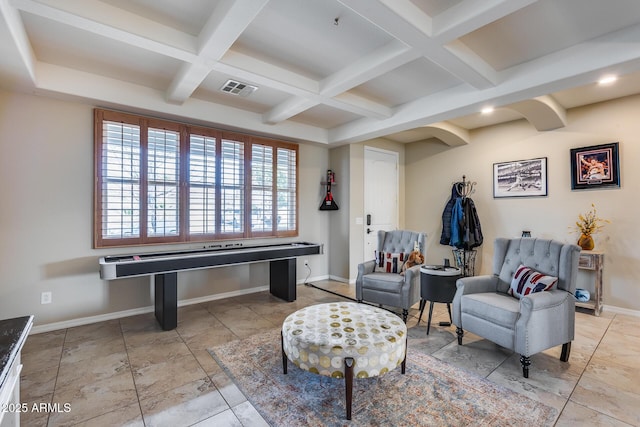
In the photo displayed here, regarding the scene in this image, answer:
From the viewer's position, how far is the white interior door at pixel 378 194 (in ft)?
17.6

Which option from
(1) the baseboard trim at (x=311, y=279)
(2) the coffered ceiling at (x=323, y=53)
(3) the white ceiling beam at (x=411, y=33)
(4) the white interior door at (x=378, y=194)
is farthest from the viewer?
(4) the white interior door at (x=378, y=194)

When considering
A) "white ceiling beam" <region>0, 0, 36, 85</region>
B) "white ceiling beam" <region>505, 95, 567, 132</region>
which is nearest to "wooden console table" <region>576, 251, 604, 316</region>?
"white ceiling beam" <region>505, 95, 567, 132</region>

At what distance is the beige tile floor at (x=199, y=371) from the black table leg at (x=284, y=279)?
1.97 ft

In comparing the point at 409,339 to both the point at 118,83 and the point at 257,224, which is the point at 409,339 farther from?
the point at 118,83

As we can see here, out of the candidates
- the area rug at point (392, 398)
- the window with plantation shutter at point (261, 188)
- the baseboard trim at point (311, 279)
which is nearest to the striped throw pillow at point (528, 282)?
the area rug at point (392, 398)

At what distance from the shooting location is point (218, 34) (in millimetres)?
2172

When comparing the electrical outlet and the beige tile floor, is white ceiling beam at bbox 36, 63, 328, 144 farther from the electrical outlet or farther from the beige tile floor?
the beige tile floor

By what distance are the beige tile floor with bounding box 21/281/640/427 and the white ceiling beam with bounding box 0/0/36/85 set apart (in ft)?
8.00

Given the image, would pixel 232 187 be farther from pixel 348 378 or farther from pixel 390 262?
pixel 348 378

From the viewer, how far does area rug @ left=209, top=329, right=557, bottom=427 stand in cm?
178

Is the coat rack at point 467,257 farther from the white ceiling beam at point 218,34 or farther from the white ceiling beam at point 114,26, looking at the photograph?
the white ceiling beam at point 114,26

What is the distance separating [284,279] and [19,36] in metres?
3.42

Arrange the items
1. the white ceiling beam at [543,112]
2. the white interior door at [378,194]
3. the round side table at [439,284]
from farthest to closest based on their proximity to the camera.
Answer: the white interior door at [378,194] < the white ceiling beam at [543,112] < the round side table at [439,284]

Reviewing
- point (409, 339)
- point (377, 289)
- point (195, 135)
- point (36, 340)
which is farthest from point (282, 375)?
point (195, 135)
